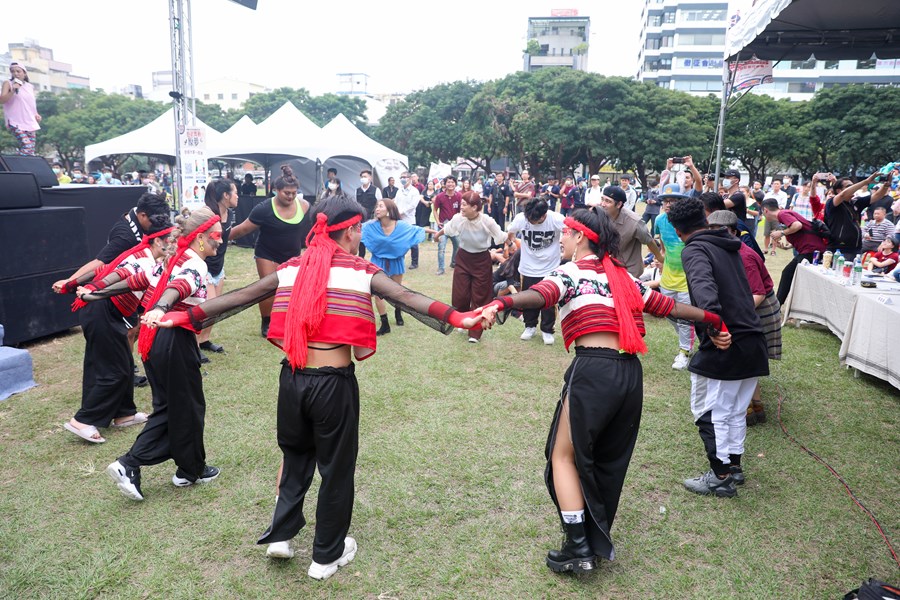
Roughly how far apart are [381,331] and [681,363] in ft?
12.3

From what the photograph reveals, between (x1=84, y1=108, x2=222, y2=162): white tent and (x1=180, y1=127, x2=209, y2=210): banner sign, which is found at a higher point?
(x1=84, y1=108, x2=222, y2=162): white tent

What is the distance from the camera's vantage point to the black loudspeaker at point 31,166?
24.9 ft

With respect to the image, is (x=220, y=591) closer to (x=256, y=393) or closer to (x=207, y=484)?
(x=207, y=484)

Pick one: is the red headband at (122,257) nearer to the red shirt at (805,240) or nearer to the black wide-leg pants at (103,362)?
the black wide-leg pants at (103,362)

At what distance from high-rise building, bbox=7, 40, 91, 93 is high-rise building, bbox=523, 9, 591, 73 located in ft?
215

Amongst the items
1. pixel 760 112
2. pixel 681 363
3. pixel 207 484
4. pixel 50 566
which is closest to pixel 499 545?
pixel 207 484

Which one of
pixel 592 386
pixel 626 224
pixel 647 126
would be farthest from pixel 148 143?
pixel 647 126

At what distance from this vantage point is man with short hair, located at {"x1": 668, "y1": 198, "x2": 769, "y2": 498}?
3.85 m

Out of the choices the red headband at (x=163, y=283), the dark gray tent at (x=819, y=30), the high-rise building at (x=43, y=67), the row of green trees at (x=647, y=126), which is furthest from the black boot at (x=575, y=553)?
the high-rise building at (x=43, y=67)

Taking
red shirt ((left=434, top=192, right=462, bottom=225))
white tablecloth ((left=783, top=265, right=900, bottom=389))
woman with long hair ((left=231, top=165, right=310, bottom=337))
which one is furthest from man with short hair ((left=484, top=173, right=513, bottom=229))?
woman with long hair ((left=231, top=165, right=310, bottom=337))

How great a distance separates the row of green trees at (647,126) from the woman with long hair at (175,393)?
34615 millimetres

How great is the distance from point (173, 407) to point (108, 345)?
1309mm

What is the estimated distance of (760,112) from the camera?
39.2 meters

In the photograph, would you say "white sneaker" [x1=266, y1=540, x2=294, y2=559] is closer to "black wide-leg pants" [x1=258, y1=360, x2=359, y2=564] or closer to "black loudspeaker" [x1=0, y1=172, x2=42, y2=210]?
"black wide-leg pants" [x1=258, y1=360, x2=359, y2=564]
